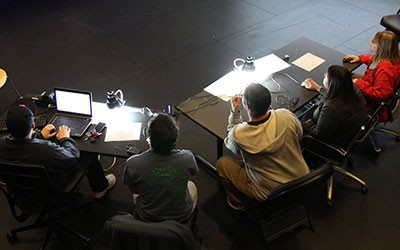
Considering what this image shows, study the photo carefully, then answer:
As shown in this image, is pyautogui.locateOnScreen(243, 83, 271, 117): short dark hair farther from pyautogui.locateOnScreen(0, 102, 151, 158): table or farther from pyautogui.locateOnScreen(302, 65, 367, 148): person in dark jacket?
pyautogui.locateOnScreen(0, 102, 151, 158): table

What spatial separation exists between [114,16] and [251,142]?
4082 mm


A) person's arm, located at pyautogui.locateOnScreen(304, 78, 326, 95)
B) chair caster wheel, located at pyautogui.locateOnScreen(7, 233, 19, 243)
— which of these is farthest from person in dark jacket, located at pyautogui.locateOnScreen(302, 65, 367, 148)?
chair caster wheel, located at pyautogui.locateOnScreen(7, 233, 19, 243)

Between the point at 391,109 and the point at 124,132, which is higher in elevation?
the point at 124,132

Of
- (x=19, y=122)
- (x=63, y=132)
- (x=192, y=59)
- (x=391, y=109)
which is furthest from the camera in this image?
(x=192, y=59)

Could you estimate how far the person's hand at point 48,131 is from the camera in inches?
97.8

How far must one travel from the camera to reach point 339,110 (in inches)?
98.8

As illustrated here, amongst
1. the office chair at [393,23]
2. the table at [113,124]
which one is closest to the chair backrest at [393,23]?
the office chair at [393,23]

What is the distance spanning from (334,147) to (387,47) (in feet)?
3.09

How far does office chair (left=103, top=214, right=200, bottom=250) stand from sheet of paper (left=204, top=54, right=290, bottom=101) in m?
1.35

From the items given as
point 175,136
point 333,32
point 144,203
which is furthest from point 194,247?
point 333,32

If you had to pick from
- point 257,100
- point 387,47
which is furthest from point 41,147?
point 387,47

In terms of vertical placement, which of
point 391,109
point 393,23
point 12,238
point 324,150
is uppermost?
point 393,23

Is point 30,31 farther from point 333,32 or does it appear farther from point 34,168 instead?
point 333,32

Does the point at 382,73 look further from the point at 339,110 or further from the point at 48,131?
the point at 48,131
